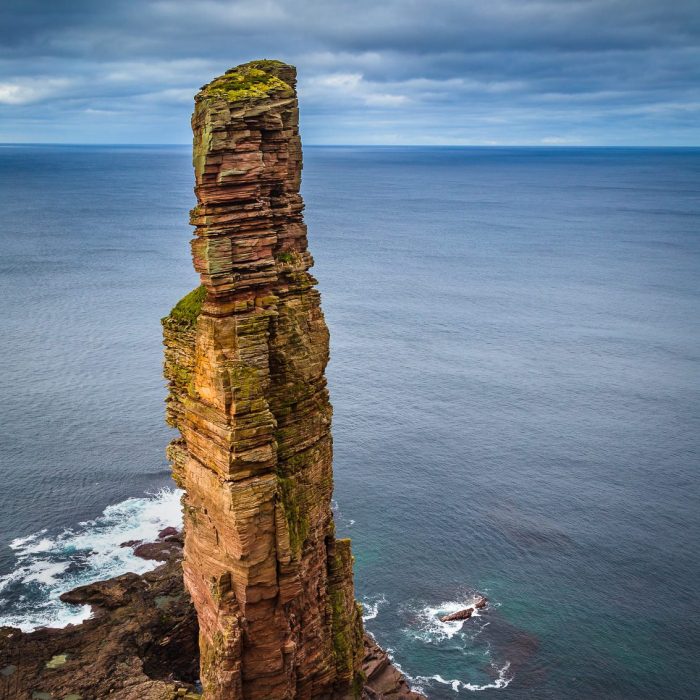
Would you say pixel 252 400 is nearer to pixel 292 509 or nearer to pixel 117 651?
pixel 292 509

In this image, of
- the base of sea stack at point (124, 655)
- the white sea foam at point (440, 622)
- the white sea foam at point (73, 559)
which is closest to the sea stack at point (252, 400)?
the base of sea stack at point (124, 655)

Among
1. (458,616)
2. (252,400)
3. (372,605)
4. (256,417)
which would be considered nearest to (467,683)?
(458,616)

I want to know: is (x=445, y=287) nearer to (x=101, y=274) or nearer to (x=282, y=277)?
(x=101, y=274)

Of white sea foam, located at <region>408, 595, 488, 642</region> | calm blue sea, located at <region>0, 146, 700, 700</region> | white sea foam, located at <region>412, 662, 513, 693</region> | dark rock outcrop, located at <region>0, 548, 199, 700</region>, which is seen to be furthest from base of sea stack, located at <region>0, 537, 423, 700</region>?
white sea foam, located at <region>408, 595, 488, 642</region>

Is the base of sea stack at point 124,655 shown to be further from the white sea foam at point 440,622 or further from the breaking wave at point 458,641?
the white sea foam at point 440,622

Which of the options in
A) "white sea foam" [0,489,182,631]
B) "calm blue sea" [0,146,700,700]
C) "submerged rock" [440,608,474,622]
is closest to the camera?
"white sea foam" [0,489,182,631]

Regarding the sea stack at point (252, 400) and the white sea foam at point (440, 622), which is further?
the white sea foam at point (440, 622)

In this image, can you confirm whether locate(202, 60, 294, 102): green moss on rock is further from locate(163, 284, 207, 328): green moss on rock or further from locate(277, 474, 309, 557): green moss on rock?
locate(277, 474, 309, 557): green moss on rock
